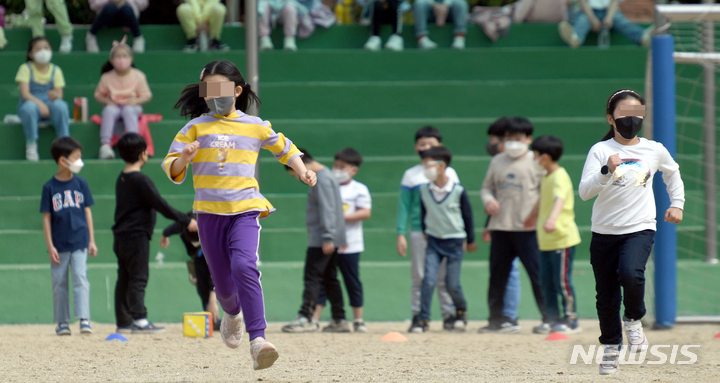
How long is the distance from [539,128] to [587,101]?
3.50 feet

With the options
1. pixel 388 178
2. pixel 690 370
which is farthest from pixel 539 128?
pixel 690 370

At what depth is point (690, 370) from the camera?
466 cm

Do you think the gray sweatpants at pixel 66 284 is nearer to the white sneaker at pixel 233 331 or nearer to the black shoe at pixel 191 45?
the white sneaker at pixel 233 331

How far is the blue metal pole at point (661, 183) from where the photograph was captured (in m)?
6.70

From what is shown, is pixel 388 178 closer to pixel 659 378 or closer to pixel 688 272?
pixel 688 272

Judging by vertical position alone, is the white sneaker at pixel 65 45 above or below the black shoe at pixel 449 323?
above

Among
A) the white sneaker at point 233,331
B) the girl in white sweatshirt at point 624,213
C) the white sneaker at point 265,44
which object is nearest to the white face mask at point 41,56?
the white sneaker at point 265,44

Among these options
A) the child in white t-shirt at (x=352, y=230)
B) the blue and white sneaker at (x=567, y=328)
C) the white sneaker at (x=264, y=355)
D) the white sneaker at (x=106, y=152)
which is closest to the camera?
the white sneaker at (x=264, y=355)

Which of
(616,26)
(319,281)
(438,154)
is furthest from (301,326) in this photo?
(616,26)

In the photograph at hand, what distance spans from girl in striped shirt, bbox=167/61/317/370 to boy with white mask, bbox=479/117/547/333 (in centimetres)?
303

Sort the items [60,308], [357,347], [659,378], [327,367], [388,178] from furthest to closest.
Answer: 1. [388,178]
2. [60,308]
3. [357,347]
4. [327,367]
5. [659,378]

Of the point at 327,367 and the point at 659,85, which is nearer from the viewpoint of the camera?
the point at 327,367

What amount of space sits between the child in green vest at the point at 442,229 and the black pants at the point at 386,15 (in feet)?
16.1

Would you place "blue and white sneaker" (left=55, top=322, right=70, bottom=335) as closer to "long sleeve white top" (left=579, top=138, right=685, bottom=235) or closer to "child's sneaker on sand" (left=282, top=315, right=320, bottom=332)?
"child's sneaker on sand" (left=282, top=315, right=320, bottom=332)
